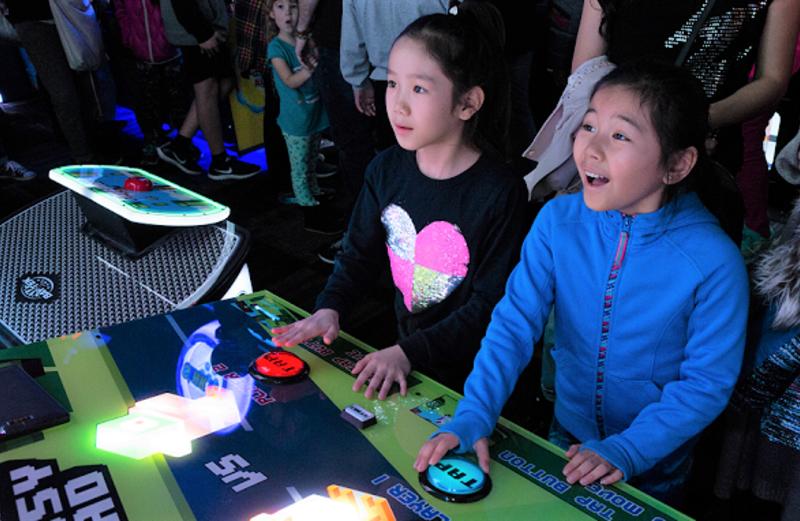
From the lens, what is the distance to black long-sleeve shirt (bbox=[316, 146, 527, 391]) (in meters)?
1.19

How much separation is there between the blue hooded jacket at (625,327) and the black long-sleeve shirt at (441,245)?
0.12m

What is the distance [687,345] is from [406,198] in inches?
21.9

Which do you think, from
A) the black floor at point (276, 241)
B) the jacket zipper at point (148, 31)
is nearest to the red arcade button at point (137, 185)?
the black floor at point (276, 241)

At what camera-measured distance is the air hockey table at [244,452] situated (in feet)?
2.27

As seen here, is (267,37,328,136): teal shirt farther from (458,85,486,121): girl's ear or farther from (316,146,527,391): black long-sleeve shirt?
(458,85,486,121): girl's ear

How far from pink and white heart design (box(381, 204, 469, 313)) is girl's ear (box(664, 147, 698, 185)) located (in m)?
0.39

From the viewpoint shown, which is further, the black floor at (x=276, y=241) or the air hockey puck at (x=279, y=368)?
the black floor at (x=276, y=241)

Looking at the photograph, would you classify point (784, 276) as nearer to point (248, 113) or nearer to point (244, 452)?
point (244, 452)

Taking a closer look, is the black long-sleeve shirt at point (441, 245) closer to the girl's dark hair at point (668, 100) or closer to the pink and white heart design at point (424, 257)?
the pink and white heart design at point (424, 257)

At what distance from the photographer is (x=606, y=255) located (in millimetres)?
998

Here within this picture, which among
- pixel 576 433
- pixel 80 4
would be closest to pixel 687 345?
pixel 576 433

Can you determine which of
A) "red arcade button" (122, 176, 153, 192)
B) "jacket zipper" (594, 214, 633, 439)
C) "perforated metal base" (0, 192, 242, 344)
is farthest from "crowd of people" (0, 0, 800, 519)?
"red arcade button" (122, 176, 153, 192)

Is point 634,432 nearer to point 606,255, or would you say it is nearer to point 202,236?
point 606,255

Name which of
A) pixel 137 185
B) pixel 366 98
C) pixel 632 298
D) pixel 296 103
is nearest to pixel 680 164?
pixel 632 298
